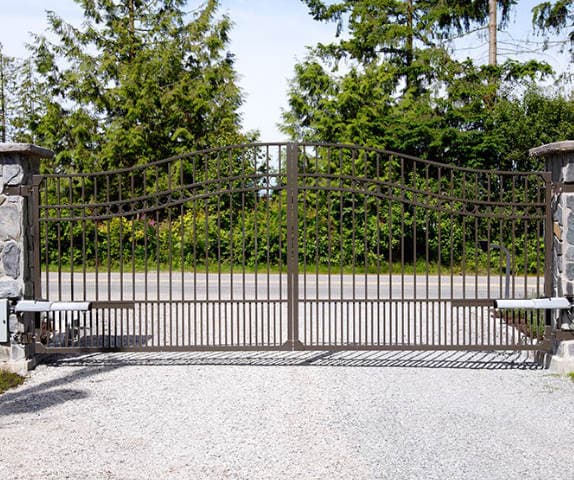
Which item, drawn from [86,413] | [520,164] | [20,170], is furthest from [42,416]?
[520,164]

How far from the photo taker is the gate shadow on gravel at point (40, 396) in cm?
663

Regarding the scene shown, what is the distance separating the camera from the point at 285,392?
7125 millimetres

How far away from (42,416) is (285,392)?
225 cm

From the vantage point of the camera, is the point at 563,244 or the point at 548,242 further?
the point at 548,242

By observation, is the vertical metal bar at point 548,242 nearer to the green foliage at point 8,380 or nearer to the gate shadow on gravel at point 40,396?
the gate shadow on gravel at point 40,396

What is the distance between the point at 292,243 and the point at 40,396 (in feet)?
10.2

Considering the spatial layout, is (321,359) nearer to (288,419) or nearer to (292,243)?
(292,243)

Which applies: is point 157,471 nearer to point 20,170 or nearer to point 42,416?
point 42,416

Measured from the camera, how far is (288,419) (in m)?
6.19

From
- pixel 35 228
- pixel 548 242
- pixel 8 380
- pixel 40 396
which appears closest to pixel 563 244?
pixel 548 242

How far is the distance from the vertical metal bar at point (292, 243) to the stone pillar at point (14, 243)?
2.83 m

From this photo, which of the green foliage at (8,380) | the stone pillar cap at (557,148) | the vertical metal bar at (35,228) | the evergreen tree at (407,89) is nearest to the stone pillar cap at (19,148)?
the vertical metal bar at (35,228)

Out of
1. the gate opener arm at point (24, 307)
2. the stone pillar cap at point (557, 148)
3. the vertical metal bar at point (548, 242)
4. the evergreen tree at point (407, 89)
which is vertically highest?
the evergreen tree at point (407, 89)

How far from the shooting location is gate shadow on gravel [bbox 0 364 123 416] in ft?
21.8
